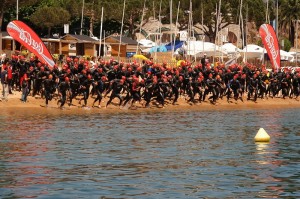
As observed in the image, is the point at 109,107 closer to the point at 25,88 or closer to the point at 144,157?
the point at 25,88

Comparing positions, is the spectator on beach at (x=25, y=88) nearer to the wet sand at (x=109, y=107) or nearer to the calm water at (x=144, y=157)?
the wet sand at (x=109, y=107)

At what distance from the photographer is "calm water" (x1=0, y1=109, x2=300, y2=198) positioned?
80.3 feet

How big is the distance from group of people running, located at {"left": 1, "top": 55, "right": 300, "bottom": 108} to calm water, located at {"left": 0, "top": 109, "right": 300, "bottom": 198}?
10.4ft

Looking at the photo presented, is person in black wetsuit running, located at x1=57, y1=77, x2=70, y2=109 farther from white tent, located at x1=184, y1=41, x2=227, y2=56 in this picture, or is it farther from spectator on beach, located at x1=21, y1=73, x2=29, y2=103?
white tent, located at x1=184, y1=41, x2=227, y2=56

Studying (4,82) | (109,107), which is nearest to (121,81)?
(109,107)

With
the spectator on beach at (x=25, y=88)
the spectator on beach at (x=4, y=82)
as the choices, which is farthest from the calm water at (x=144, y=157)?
the spectator on beach at (x=4, y=82)

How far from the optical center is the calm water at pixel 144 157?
2448 centimetres

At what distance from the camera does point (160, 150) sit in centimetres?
3359

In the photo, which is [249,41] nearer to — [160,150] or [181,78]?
[181,78]

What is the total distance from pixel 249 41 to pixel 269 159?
117 meters

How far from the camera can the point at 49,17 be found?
3900 inches

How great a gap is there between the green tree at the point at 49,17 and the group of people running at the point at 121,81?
40.9 meters

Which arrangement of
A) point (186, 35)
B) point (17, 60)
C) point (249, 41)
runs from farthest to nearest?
point (249, 41) < point (186, 35) < point (17, 60)

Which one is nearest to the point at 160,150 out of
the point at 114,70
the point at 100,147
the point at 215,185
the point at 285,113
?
the point at 100,147
